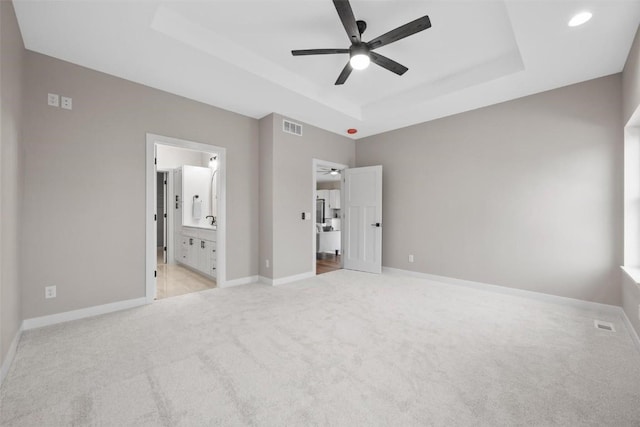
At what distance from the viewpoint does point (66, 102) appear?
2.86 metres

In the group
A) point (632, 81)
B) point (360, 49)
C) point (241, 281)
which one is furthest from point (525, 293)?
point (241, 281)

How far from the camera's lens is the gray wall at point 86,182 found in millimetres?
2688

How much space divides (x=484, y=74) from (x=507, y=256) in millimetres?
2468

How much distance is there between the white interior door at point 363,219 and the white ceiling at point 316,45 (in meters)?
1.71

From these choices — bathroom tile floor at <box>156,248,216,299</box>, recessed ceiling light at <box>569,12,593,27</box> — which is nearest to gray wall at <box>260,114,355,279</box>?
bathroom tile floor at <box>156,248,216,299</box>

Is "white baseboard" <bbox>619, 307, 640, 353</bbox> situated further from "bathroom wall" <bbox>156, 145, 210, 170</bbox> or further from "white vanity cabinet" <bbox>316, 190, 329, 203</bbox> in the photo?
"white vanity cabinet" <bbox>316, 190, 329, 203</bbox>

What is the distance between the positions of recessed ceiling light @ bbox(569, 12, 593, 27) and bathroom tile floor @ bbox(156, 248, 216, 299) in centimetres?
507

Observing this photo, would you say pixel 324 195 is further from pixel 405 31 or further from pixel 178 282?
pixel 405 31

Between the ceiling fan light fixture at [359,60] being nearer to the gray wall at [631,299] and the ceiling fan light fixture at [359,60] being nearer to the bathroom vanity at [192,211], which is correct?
the gray wall at [631,299]

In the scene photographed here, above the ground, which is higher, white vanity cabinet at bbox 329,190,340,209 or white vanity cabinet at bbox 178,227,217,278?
white vanity cabinet at bbox 329,190,340,209

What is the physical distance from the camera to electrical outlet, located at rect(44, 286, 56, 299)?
273 cm

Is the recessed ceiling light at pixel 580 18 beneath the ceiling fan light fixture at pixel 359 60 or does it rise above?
above

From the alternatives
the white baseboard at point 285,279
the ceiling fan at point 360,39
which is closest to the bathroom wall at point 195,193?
the white baseboard at point 285,279

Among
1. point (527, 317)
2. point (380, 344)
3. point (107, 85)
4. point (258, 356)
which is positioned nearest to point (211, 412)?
point (258, 356)
